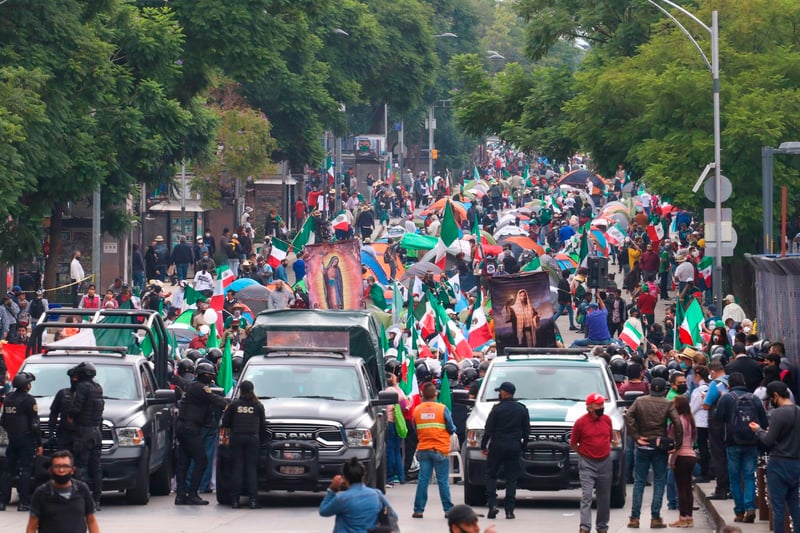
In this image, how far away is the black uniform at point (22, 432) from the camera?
783 inches

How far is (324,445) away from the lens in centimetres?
2048

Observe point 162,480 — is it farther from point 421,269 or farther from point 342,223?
point 342,223

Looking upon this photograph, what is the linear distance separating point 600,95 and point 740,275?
17.9 ft

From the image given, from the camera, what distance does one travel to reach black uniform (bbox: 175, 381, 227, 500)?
69.5ft

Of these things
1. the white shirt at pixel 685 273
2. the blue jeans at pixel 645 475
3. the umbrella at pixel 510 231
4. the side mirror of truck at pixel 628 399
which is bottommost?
the blue jeans at pixel 645 475

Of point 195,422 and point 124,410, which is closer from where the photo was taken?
point 124,410

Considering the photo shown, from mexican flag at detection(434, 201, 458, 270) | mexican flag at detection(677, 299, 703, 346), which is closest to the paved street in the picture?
mexican flag at detection(677, 299, 703, 346)

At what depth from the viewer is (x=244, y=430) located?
20203 mm

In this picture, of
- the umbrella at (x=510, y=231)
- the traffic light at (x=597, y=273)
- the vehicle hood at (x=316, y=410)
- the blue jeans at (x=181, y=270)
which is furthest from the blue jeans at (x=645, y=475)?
the umbrella at (x=510, y=231)

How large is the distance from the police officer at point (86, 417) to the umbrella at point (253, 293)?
57.5ft

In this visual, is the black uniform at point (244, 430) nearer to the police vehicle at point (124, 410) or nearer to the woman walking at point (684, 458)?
the police vehicle at point (124, 410)

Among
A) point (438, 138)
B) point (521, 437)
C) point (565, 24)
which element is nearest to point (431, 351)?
point (521, 437)

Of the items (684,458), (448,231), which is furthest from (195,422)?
(448,231)

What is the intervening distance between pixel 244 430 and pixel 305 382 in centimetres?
161
